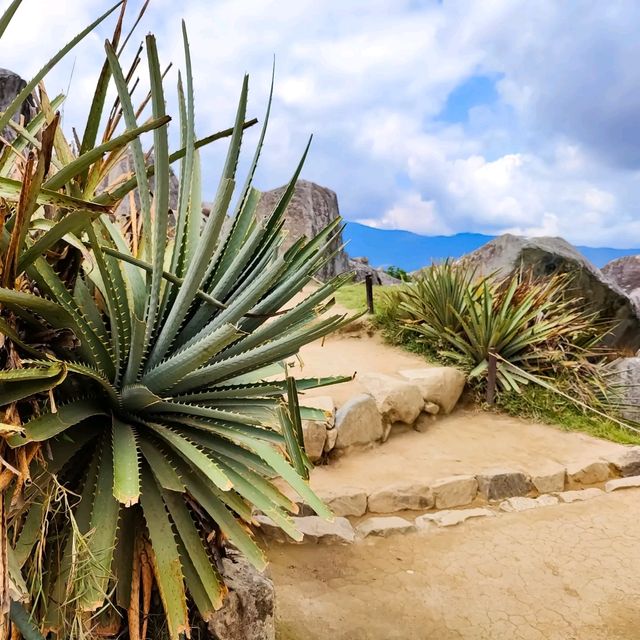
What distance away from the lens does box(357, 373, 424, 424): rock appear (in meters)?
6.14

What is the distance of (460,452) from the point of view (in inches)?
235

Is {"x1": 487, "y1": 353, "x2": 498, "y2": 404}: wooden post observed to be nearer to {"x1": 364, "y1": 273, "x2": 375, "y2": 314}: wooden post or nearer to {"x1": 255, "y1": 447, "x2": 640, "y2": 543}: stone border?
{"x1": 255, "y1": 447, "x2": 640, "y2": 543}: stone border

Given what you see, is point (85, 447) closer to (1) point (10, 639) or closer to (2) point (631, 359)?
(1) point (10, 639)

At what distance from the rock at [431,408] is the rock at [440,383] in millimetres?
42

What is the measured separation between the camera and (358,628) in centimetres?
315

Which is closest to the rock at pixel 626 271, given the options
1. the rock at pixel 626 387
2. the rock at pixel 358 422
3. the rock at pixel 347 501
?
the rock at pixel 626 387

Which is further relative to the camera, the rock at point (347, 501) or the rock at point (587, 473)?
the rock at point (587, 473)

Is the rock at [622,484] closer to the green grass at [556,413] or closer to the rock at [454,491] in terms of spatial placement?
the green grass at [556,413]

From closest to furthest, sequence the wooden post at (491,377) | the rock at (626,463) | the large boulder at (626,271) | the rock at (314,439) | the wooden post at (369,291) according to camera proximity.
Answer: the rock at (314,439) < the rock at (626,463) < the wooden post at (491,377) < the wooden post at (369,291) < the large boulder at (626,271)

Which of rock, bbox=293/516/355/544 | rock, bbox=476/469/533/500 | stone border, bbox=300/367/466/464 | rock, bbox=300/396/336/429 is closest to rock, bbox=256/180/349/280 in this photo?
stone border, bbox=300/367/466/464

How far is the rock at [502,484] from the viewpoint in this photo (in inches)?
209

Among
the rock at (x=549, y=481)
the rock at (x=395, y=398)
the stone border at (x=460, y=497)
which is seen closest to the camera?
the stone border at (x=460, y=497)

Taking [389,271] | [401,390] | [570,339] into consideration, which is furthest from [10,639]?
[389,271]

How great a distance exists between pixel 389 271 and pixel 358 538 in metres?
13.6
